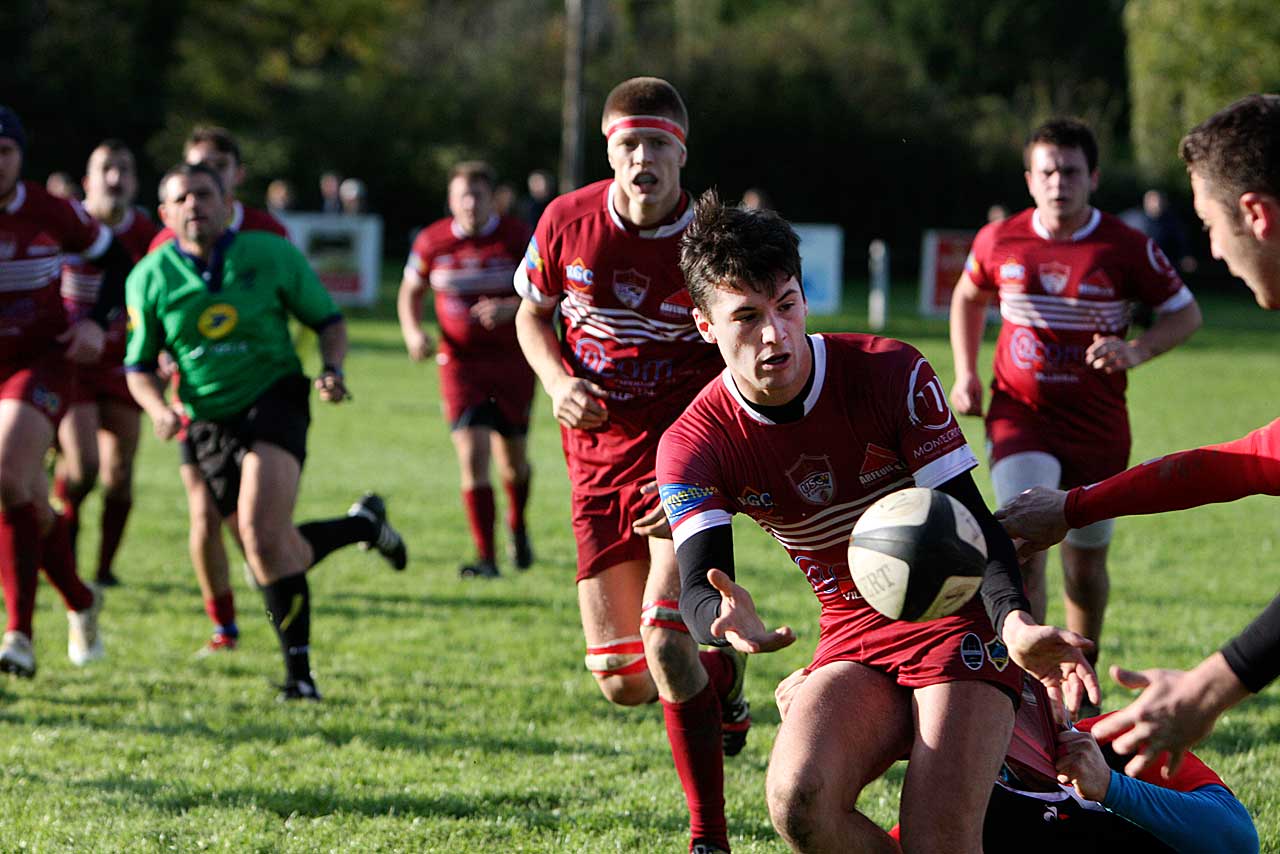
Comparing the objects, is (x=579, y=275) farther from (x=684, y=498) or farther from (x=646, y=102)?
(x=684, y=498)

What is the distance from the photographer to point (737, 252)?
12.7 feet

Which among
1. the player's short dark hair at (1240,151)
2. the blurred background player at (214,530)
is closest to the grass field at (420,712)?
the blurred background player at (214,530)

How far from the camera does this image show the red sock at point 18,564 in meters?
6.71

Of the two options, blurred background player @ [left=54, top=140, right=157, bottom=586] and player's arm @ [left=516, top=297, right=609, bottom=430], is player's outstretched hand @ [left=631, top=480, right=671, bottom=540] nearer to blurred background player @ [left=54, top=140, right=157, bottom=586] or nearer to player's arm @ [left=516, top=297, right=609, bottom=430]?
player's arm @ [left=516, top=297, right=609, bottom=430]

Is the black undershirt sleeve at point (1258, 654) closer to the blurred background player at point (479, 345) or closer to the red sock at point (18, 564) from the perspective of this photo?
the red sock at point (18, 564)

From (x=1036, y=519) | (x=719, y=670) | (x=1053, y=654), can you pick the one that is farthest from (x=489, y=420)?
(x=1053, y=654)

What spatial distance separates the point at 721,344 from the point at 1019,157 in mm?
38632

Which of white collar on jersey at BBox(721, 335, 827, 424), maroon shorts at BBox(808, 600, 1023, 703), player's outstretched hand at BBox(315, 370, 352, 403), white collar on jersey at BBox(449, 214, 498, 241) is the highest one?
white collar on jersey at BBox(449, 214, 498, 241)

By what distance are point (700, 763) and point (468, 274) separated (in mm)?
5964

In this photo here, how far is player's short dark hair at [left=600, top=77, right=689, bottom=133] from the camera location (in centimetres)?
527

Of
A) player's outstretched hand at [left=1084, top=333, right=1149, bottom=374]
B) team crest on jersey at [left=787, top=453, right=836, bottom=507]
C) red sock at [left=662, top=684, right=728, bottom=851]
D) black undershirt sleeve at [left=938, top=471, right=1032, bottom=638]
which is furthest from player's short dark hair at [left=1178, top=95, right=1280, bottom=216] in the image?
player's outstretched hand at [left=1084, top=333, right=1149, bottom=374]

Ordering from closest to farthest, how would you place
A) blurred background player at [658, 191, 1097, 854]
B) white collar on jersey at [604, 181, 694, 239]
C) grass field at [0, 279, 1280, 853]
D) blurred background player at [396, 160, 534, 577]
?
blurred background player at [658, 191, 1097, 854], grass field at [0, 279, 1280, 853], white collar on jersey at [604, 181, 694, 239], blurred background player at [396, 160, 534, 577]

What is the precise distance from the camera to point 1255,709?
623cm

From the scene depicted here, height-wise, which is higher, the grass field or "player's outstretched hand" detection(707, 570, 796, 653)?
"player's outstretched hand" detection(707, 570, 796, 653)
